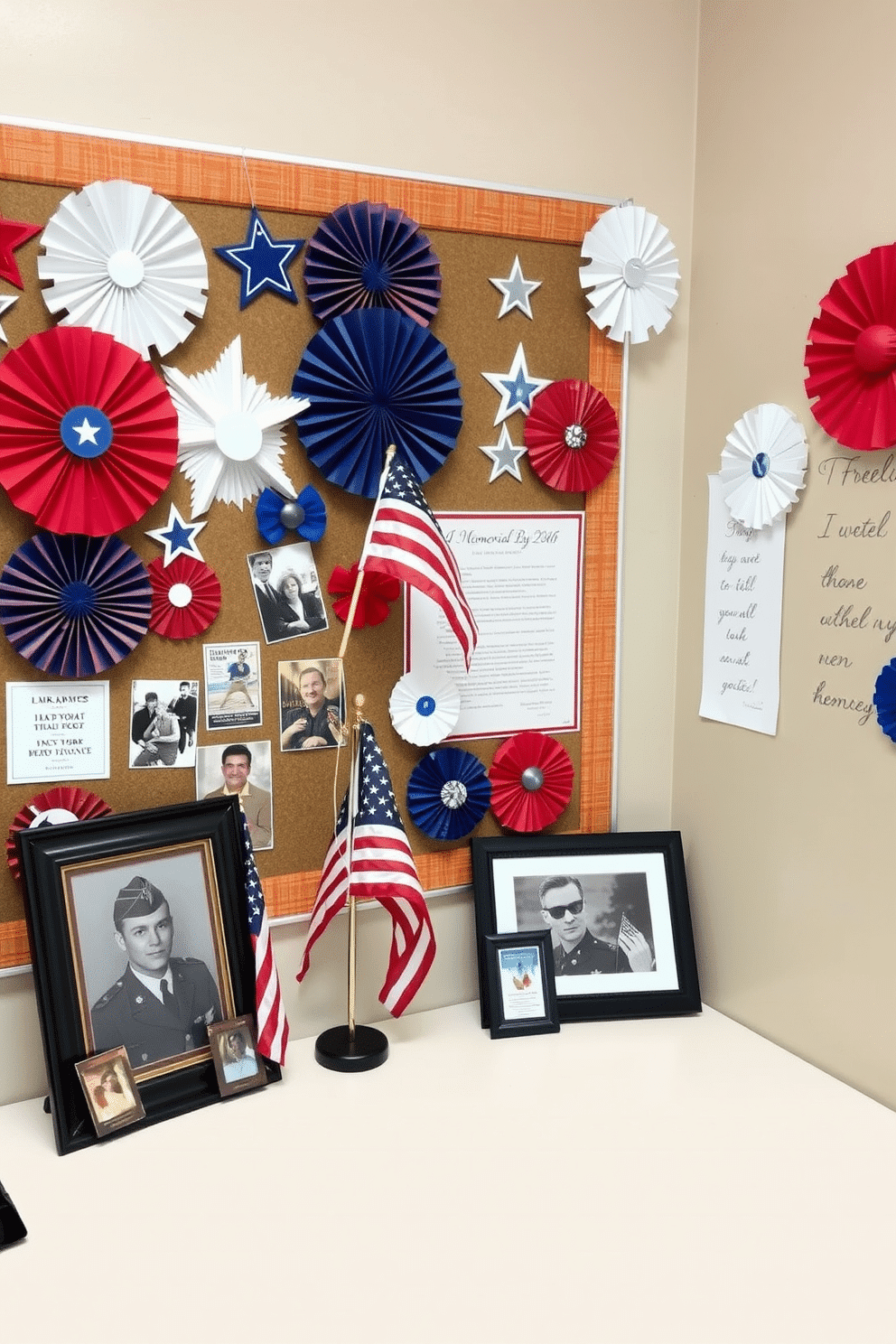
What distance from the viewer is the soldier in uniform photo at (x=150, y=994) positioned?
1.27 metres

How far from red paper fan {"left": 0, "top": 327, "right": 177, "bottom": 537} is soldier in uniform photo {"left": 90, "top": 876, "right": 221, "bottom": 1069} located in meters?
0.44

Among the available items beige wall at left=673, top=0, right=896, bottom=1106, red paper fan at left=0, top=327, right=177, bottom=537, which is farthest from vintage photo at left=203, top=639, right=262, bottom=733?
beige wall at left=673, top=0, right=896, bottom=1106

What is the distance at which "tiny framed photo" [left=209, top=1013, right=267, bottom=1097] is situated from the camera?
1.33 meters

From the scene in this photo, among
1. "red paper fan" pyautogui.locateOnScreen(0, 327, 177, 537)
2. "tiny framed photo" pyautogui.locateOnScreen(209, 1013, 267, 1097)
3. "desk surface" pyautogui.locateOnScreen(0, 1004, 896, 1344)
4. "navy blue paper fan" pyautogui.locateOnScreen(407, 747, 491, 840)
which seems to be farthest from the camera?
"navy blue paper fan" pyautogui.locateOnScreen(407, 747, 491, 840)

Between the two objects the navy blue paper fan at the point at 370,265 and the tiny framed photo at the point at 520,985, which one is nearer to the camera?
Result: the navy blue paper fan at the point at 370,265

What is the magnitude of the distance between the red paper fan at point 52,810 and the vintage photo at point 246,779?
0.46 feet

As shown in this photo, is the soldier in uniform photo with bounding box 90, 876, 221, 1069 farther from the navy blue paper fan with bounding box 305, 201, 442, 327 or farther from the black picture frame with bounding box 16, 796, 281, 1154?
the navy blue paper fan with bounding box 305, 201, 442, 327

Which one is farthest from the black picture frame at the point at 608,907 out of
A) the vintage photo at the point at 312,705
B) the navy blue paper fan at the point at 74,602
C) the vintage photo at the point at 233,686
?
the navy blue paper fan at the point at 74,602

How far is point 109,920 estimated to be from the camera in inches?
50.4

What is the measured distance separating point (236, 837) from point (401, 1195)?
463 millimetres

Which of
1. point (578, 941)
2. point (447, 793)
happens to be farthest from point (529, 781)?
point (578, 941)

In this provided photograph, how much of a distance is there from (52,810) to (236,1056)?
1.22 ft

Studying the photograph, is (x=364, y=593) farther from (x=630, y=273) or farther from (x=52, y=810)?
(x=630, y=273)

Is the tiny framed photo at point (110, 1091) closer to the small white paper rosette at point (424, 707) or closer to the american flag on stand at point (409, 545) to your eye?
the small white paper rosette at point (424, 707)
